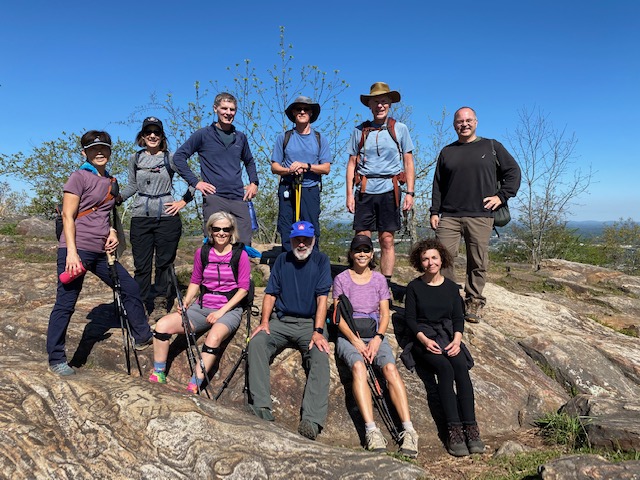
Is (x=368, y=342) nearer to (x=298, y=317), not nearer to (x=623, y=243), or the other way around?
(x=298, y=317)

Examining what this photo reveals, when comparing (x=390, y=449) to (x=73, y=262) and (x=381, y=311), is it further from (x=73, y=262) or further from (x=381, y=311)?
(x=73, y=262)

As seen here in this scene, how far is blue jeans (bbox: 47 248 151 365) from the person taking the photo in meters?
4.31

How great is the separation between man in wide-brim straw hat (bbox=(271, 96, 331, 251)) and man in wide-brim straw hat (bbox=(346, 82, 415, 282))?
508 millimetres

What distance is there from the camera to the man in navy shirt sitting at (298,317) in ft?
15.9

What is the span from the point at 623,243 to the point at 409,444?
36084 millimetres

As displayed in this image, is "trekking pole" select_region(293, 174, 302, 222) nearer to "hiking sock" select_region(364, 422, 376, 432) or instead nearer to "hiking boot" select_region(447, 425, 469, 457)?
"hiking sock" select_region(364, 422, 376, 432)

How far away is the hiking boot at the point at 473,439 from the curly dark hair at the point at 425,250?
6.39 ft

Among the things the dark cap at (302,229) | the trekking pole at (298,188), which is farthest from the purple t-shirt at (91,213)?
the trekking pole at (298,188)

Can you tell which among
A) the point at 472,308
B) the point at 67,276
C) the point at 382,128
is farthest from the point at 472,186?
the point at 67,276

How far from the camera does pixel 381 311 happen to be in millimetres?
5387

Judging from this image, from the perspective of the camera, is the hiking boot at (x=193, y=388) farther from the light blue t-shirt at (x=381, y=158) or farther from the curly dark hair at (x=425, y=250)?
the light blue t-shirt at (x=381, y=158)

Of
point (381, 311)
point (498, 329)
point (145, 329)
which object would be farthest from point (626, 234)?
point (145, 329)

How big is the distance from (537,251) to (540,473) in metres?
20.8

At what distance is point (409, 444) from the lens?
4449mm
